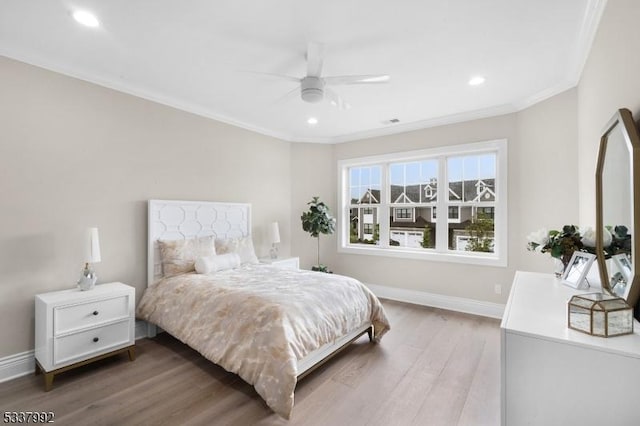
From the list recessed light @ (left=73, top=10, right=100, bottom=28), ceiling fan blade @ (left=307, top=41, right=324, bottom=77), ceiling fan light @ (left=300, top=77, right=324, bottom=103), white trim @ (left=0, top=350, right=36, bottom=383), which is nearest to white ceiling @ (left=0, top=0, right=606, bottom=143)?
recessed light @ (left=73, top=10, right=100, bottom=28)

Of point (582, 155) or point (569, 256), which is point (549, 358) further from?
point (582, 155)

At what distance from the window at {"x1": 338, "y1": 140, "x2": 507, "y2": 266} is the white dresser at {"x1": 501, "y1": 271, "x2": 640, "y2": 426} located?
9.73 feet

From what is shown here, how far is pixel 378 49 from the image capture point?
2.43 metres

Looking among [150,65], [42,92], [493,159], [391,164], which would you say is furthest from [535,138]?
[42,92]

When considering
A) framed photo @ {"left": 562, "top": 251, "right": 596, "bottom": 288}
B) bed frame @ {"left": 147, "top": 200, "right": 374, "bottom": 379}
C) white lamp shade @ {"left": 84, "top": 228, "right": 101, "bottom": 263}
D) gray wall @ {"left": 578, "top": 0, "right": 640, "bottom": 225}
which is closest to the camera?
gray wall @ {"left": 578, "top": 0, "right": 640, "bottom": 225}

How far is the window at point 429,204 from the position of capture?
3.95 metres

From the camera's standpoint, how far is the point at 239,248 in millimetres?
3801

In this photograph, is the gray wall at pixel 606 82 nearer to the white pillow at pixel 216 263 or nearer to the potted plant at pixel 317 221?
the potted plant at pixel 317 221

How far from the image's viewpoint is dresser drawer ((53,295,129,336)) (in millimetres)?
2311

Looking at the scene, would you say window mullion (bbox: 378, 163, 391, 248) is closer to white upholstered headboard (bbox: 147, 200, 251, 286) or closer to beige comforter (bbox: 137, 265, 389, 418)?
beige comforter (bbox: 137, 265, 389, 418)

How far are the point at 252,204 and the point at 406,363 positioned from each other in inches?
120

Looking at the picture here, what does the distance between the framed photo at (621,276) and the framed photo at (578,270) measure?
187mm

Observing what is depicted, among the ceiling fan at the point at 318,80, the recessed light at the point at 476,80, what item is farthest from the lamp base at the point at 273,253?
the recessed light at the point at 476,80

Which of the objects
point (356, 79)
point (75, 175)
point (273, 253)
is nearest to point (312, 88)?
point (356, 79)
